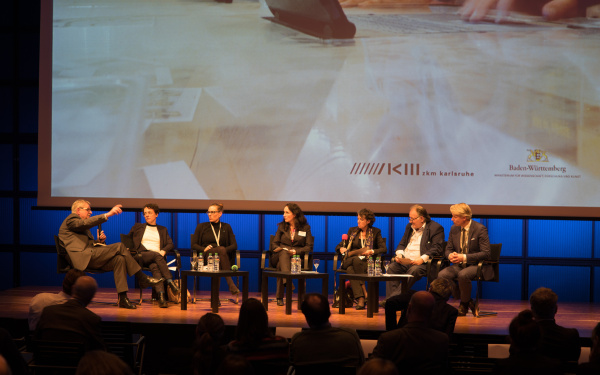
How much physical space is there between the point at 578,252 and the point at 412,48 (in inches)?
119

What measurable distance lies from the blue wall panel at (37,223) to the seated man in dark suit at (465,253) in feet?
15.9

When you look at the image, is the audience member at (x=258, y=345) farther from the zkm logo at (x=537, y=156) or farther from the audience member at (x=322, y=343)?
the zkm logo at (x=537, y=156)

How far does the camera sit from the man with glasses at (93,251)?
6379mm

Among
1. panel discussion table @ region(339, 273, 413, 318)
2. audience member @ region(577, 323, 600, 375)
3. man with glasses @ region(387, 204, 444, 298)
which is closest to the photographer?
audience member @ region(577, 323, 600, 375)

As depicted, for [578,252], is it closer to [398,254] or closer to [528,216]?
[528,216]

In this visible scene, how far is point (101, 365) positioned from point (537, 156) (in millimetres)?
5567

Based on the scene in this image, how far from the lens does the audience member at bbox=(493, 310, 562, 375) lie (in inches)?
116

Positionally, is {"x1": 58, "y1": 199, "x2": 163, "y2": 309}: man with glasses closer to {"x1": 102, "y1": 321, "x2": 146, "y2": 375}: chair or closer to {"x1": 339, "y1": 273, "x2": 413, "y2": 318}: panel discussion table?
{"x1": 339, "y1": 273, "x2": 413, "y2": 318}: panel discussion table

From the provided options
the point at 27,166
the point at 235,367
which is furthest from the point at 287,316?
the point at 27,166

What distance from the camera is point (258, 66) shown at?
7.30m

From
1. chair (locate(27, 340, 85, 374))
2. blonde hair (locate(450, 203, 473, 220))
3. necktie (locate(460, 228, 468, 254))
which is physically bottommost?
chair (locate(27, 340, 85, 374))

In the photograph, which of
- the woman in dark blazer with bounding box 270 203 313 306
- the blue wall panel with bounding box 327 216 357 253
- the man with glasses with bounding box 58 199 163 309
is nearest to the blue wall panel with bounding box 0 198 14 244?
the man with glasses with bounding box 58 199 163 309

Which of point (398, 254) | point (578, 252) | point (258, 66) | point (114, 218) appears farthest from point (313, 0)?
point (578, 252)

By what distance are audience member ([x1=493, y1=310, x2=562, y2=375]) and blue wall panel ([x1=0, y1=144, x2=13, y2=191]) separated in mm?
7096
